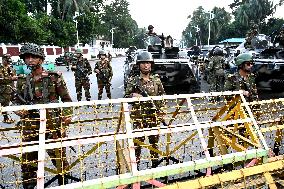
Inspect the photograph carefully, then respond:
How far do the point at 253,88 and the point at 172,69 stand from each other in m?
4.76

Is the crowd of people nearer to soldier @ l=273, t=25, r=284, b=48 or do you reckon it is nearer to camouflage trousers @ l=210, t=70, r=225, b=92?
camouflage trousers @ l=210, t=70, r=225, b=92

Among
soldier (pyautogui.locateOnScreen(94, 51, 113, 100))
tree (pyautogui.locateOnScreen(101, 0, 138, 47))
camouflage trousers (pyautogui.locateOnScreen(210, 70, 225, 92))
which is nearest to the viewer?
camouflage trousers (pyautogui.locateOnScreen(210, 70, 225, 92))

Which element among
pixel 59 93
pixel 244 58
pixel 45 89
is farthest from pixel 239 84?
pixel 45 89

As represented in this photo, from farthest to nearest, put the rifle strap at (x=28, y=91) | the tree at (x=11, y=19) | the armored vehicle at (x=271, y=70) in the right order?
the tree at (x=11, y=19), the armored vehicle at (x=271, y=70), the rifle strap at (x=28, y=91)

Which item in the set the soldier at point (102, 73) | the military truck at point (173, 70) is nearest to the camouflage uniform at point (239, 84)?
the military truck at point (173, 70)

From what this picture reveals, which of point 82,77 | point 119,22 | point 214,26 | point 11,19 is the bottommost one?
point 82,77

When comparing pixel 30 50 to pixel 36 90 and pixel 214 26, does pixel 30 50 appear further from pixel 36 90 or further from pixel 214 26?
pixel 214 26

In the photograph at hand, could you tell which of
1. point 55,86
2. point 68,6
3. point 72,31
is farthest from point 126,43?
point 55,86

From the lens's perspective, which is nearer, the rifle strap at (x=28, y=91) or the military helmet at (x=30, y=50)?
the military helmet at (x=30, y=50)

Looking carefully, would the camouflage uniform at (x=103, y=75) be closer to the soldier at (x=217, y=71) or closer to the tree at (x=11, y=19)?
the soldier at (x=217, y=71)

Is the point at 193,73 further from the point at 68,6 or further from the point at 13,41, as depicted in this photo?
the point at 68,6

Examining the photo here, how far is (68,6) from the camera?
5356 cm

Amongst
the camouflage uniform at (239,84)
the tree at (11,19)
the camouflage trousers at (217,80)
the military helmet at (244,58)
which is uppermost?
the tree at (11,19)

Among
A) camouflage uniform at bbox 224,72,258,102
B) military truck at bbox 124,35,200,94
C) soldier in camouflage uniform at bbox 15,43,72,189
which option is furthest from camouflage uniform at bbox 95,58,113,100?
soldier in camouflage uniform at bbox 15,43,72,189
